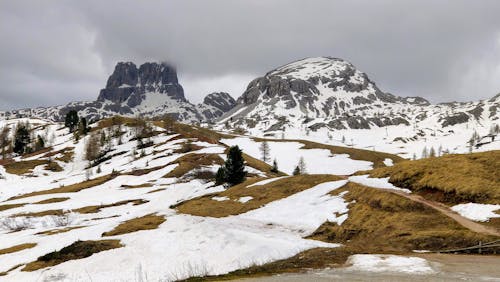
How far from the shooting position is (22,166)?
162 meters

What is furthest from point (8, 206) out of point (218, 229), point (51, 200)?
point (218, 229)

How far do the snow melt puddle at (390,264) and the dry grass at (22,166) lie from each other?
528 ft

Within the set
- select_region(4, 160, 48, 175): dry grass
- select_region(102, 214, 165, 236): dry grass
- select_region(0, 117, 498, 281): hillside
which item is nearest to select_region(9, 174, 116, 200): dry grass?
select_region(0, 117, 498, 281): hillside

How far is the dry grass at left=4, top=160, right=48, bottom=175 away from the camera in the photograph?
510 feet

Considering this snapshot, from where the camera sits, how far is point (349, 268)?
952 inches

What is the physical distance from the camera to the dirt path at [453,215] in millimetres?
29402

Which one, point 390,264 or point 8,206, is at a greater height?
point 390,264

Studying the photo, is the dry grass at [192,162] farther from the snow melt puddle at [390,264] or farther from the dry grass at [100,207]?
the snow melt puddle at [390,264]

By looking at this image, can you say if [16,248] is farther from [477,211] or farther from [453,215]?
[477,211]

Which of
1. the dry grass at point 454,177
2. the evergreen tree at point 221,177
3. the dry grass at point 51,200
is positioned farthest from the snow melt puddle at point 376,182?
the dry grass at point 51,200

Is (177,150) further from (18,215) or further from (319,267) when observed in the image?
(319,267)

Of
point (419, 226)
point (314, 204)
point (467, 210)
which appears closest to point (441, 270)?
point (419, 226)

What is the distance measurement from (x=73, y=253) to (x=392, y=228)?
3182 centimetres

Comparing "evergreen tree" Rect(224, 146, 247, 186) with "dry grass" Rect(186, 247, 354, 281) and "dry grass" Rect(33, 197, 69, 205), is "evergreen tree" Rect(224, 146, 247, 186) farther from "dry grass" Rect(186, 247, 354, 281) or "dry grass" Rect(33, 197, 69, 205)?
"dry grass" Rect(186, 247, 354, 281)
